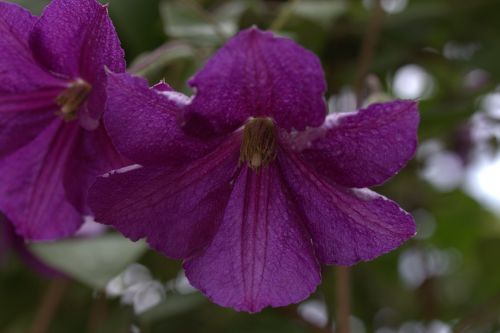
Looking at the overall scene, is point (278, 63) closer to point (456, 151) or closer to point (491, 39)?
point (491, 39)

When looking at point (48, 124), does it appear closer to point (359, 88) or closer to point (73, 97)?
point (73, 97)

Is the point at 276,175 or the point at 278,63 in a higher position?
the point at 278,63

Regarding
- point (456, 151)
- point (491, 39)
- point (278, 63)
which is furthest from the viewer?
point (456, 151)

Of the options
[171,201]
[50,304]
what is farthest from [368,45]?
[50,304]

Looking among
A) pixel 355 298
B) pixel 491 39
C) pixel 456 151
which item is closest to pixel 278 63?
pixel 491 39

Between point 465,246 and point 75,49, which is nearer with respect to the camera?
point 75,49

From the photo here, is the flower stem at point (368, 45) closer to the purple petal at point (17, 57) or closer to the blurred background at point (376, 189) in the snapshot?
the blurred background at point (376, 189)
